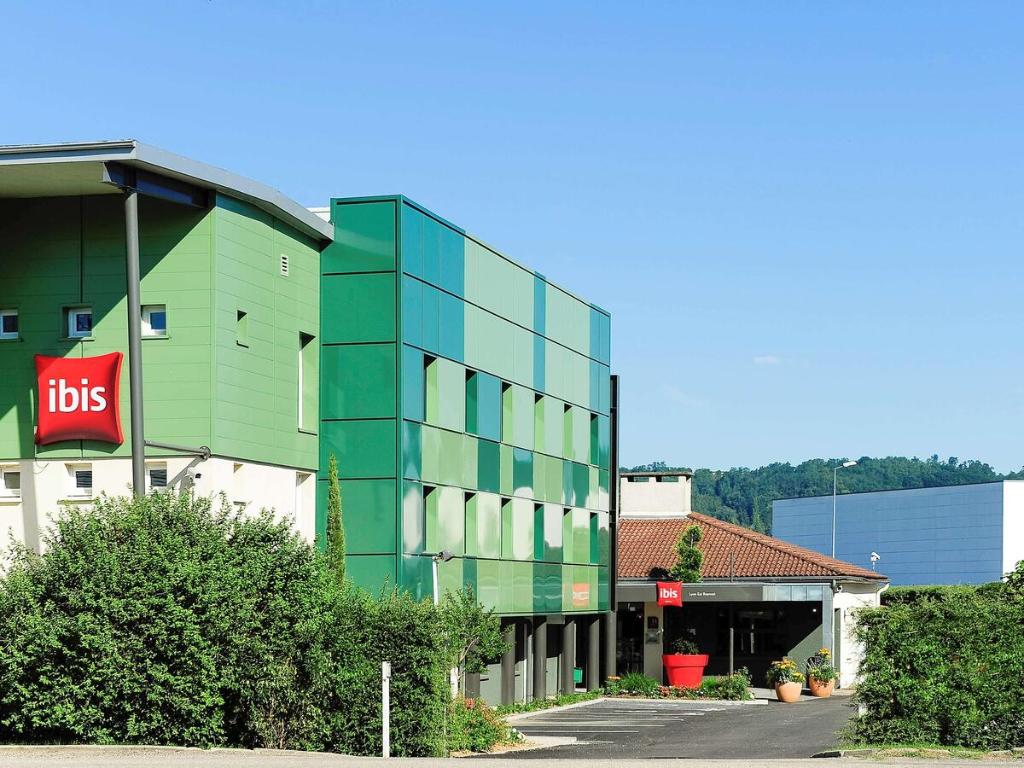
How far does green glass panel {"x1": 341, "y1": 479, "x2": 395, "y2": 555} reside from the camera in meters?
32.9

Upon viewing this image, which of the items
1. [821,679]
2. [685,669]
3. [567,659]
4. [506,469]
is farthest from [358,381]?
[821,679]

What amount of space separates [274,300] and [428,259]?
4.31m

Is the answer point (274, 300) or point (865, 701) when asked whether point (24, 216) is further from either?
point (865, 701)

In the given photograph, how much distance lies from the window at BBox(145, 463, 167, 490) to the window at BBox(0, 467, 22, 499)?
106 inches

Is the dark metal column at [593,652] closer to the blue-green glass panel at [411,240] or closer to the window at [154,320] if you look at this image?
the blue-green glass panel at [411,240]

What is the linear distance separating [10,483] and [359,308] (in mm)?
7787

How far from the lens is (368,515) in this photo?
33125mm

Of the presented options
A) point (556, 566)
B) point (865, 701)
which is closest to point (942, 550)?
point (556, 566)

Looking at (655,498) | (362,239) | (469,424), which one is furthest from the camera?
(655,498)

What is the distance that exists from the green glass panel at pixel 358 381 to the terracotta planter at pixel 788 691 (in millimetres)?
19853

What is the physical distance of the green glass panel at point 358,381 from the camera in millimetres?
33188

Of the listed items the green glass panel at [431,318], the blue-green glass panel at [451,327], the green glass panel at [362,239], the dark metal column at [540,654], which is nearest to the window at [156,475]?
the green glass panel at [362,239]

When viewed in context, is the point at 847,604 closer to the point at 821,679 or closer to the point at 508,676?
the point at 821,679

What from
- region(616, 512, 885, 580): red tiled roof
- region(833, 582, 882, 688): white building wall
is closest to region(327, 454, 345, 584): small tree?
region(616, 512, 885, 580): red tiled roof
